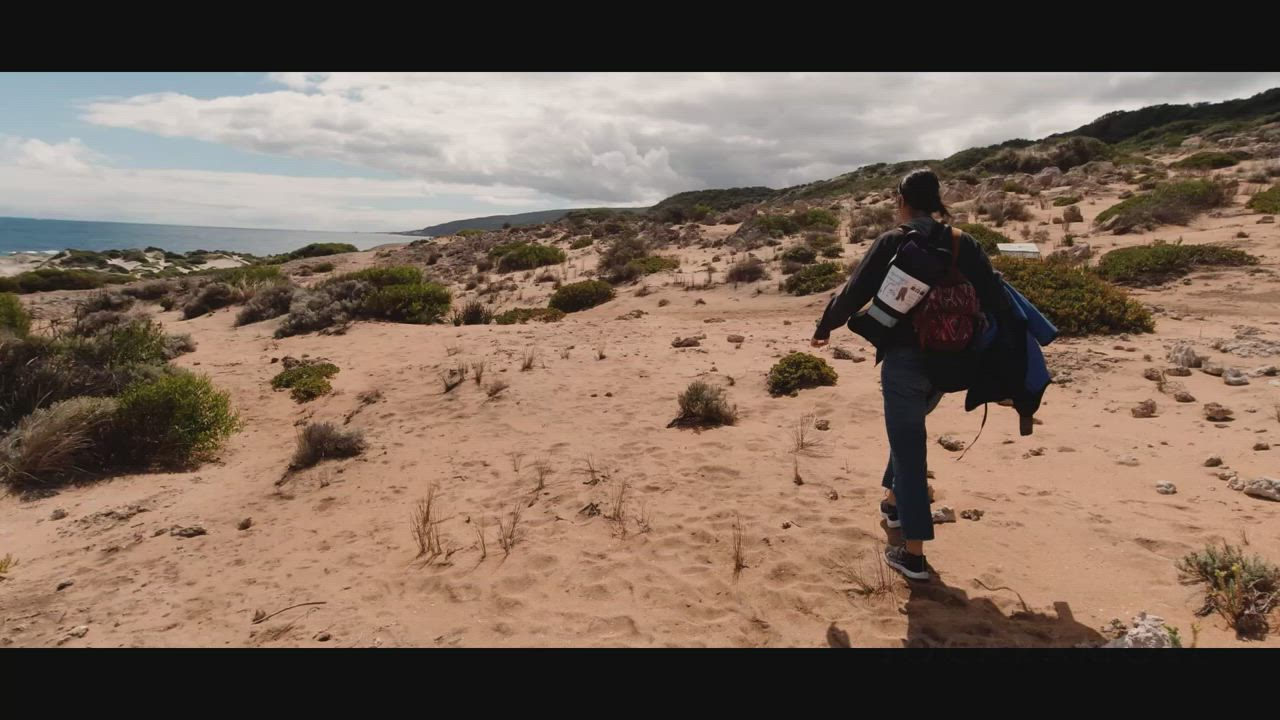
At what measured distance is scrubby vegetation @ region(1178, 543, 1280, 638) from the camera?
119 inches

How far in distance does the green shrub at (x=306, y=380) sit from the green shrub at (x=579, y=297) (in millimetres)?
6818

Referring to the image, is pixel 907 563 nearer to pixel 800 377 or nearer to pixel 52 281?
pixel 800 377

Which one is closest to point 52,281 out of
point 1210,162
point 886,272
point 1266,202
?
point 886,272

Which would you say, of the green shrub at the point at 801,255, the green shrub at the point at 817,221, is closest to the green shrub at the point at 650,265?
the green shrub at the point at 801,255

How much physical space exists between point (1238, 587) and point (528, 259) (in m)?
22.0

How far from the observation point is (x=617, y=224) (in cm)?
3183

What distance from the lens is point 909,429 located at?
3430 millimetres

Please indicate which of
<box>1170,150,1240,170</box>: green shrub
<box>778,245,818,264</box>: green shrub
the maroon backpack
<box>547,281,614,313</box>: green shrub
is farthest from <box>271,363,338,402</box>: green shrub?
<box>1170,150,1240,170</box>: green shrub

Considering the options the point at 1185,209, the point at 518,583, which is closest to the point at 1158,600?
the point at 518,583

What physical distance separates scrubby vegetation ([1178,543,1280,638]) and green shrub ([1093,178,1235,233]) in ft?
49.1

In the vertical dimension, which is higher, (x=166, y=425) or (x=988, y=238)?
(x=988, y=238)

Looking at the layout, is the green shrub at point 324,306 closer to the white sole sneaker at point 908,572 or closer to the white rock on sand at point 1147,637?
the white sole sneaker at point 908,572

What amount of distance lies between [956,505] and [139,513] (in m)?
7.19

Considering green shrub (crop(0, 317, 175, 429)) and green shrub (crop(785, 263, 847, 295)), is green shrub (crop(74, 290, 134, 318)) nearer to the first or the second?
green shrub (crop(0, 317, 175, 429))
